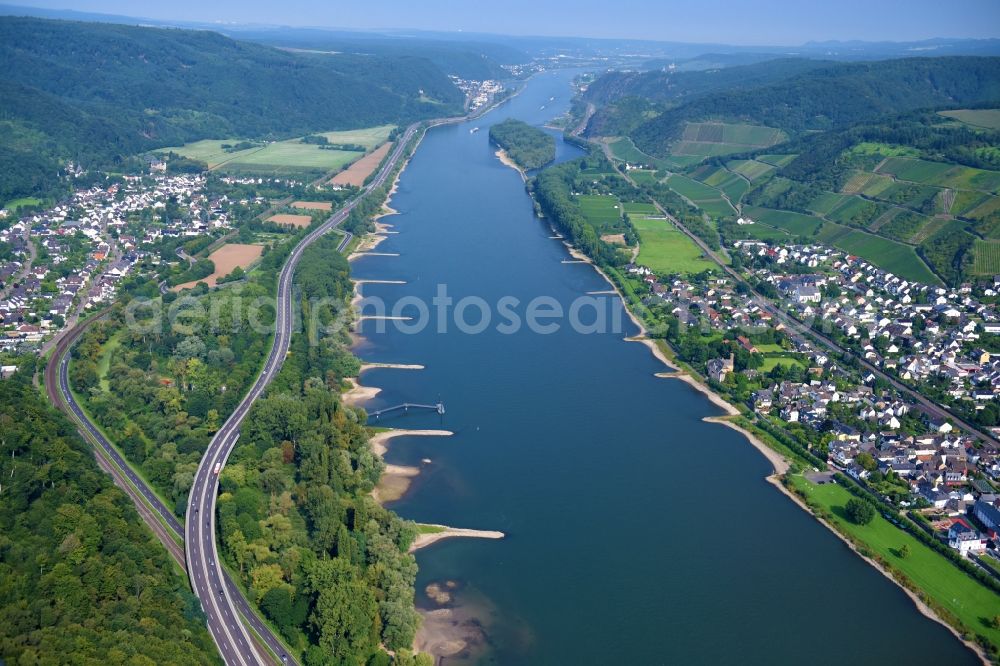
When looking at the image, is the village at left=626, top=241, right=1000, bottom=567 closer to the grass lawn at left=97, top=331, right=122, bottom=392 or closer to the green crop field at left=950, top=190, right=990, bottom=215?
the green crop field at left=950, top=190, right=990, bottom=215

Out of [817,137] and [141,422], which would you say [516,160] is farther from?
[141,422]

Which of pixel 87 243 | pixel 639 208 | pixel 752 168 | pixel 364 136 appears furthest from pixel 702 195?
pixel 87 243

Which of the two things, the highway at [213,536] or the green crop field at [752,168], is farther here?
the green crop field at [752,168]

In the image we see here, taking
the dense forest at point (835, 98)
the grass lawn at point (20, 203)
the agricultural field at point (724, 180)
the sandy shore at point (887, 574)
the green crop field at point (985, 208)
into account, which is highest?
the dense forest at point (835, 98)

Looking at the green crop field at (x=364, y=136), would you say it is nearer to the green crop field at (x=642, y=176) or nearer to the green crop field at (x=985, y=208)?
the green crop field at (x=642, y=176)

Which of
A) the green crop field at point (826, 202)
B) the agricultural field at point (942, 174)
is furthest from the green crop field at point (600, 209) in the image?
the agricultural field at point (942, 174)

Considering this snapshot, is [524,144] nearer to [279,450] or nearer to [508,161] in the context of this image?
[508,161]

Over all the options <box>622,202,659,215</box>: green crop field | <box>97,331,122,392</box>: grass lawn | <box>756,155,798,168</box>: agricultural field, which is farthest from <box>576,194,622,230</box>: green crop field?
<box>97,331,122,392</box>: grass lawn

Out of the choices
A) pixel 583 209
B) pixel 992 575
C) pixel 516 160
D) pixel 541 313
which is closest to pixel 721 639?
pixel 992 575
